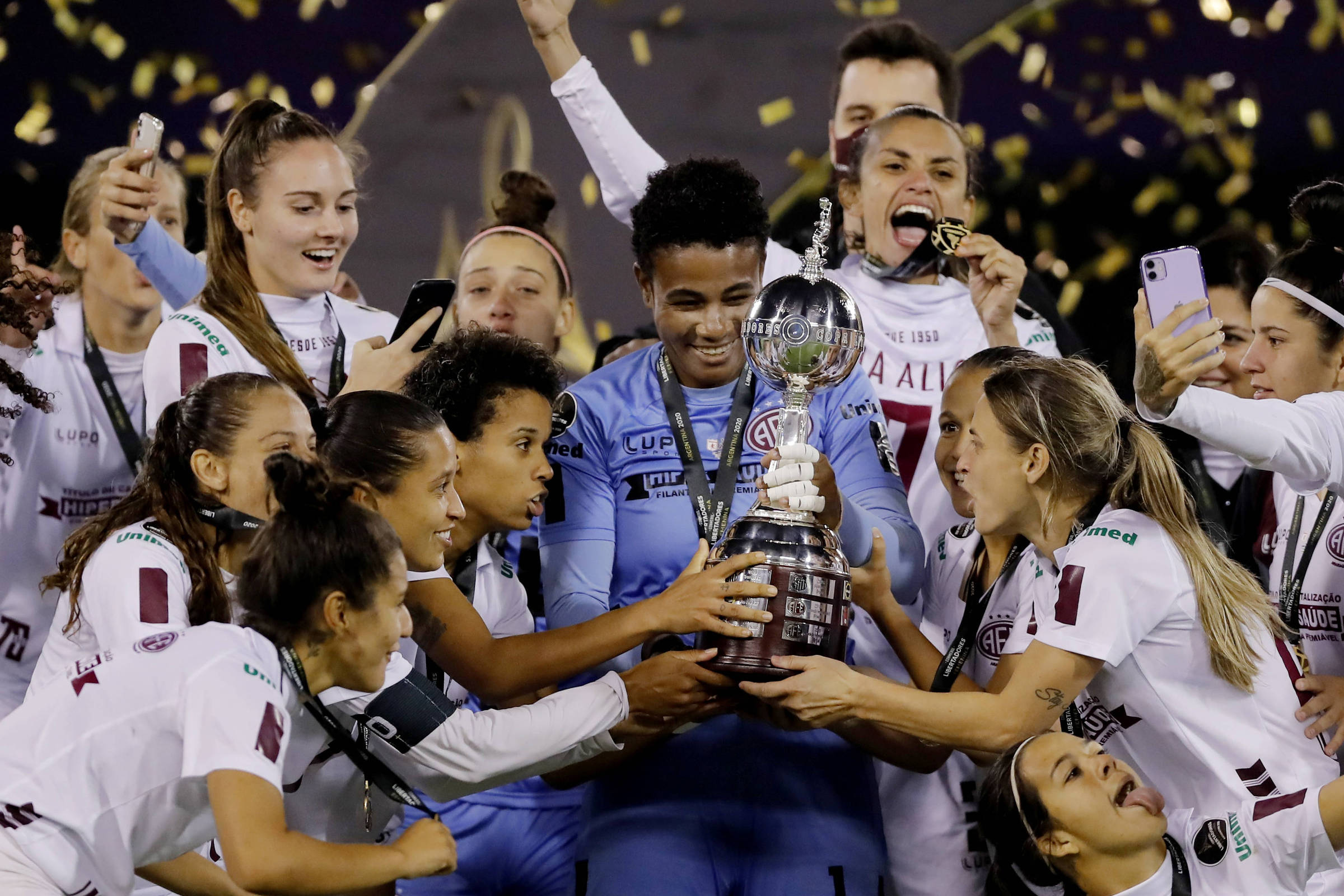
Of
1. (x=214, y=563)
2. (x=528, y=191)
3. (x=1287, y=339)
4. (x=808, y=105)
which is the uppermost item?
(x=808, y=105)

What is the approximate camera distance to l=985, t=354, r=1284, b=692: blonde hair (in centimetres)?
292

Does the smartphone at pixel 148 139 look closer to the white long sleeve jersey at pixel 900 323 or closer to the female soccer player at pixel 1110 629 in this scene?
the white long sleeve jersey at pixel 900 323

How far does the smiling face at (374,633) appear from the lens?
2496 mm

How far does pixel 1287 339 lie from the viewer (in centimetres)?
343

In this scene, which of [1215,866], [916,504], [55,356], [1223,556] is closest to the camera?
[1215,866]

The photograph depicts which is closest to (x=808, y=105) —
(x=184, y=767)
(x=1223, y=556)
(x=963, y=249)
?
(x=963, y=249)

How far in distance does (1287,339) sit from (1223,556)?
0.68m

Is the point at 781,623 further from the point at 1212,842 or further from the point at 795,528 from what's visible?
the point at 1212,842

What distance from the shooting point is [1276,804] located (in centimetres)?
279

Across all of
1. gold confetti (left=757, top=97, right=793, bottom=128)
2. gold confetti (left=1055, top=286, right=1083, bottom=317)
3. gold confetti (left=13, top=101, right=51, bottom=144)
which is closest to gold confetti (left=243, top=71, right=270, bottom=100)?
gold confetti (left=13, top=101, right=51, bottom=144)

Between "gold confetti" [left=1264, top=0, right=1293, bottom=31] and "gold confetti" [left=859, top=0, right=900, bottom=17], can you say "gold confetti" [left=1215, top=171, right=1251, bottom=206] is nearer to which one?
"gold confetti" [left=1264, top=0, right=1293, bottom=31]

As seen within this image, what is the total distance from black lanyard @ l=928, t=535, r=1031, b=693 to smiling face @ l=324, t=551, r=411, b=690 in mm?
1091

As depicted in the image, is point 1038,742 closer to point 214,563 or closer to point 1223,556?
point 1223,556

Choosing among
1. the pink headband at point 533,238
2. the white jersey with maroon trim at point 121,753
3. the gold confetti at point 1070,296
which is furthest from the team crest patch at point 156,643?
the gold confetti at point 1070,296
